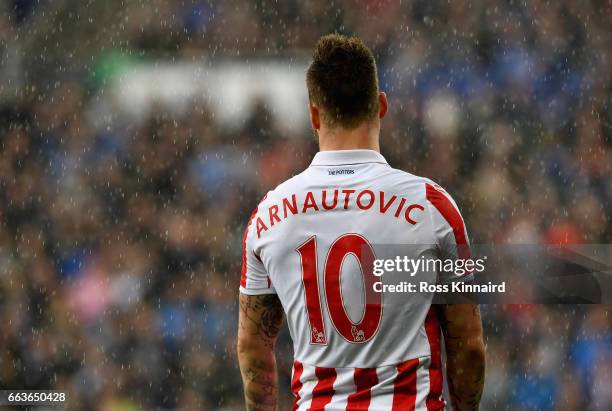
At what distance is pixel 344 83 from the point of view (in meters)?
1.48

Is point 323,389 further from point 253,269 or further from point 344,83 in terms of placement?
point 344,83

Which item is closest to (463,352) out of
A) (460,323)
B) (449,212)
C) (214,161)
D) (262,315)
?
(460,323)

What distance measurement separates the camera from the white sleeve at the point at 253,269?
1.53 meters

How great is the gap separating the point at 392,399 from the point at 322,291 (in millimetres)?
231

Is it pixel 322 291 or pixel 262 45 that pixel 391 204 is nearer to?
pixel 322 291

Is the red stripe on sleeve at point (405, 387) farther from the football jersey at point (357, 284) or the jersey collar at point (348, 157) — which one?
the jersey collar at point (348, 157)

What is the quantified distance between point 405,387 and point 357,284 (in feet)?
0.67

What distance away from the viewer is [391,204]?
1.42m

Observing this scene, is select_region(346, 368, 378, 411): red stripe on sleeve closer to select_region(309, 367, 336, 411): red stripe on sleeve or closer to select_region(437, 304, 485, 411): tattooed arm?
select_region(309, 367, 336, 411): red stripe on sleeve

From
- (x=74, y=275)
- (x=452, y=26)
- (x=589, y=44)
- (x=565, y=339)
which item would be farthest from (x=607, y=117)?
(x=74, y=275)

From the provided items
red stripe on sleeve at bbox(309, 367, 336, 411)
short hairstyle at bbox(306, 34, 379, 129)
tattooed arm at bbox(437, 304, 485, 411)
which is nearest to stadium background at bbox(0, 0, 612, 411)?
tattooed arm at bbox(437, 304, 485, 411)


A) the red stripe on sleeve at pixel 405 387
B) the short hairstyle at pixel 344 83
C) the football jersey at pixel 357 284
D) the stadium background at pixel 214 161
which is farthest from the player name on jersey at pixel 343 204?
the stadium background at pixel 214 161

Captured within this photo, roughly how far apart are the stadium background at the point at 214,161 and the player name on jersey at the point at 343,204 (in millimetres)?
2980

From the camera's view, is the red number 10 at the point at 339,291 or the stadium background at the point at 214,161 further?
the stadium background at the point at 214,161
